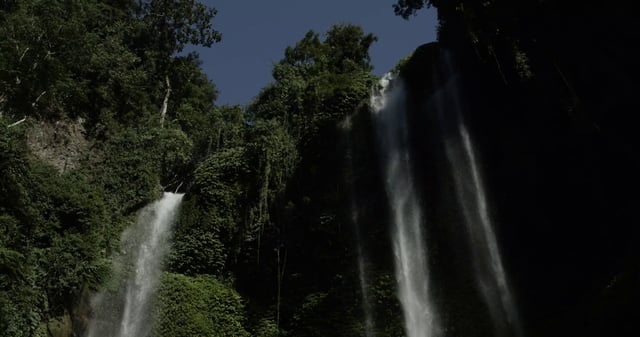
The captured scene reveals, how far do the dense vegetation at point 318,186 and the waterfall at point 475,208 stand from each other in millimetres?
328

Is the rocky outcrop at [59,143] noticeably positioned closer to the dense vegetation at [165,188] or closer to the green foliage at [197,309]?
the dense vegetation at [165,188]

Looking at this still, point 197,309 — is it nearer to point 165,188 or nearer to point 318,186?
point 318,186

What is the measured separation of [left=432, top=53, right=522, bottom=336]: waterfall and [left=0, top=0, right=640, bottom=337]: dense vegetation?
328 mm

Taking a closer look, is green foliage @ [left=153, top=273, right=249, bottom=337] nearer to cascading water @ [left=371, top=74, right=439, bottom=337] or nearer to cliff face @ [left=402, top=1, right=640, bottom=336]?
cascading water @ [left=371, top=74, right=439, bottom=337]

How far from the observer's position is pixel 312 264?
1484 cm

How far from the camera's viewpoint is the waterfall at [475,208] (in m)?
12.9

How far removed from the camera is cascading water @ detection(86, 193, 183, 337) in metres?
13.8

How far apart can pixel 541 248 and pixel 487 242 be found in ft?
4.26

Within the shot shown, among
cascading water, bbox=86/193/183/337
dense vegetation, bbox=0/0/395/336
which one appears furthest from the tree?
cascading water, bbox=86/193/183/337

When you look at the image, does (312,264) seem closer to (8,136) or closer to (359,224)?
(359,224)

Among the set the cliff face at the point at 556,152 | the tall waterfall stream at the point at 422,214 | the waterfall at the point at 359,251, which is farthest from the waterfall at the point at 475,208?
the waterfall at the point at 359,251

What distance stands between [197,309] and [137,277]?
6.95 feet

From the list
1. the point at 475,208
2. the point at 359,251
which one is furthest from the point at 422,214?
the point at 359,251

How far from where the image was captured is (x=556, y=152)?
46.6ft
